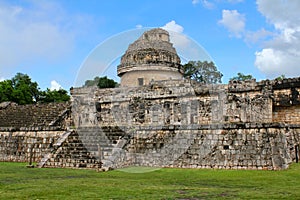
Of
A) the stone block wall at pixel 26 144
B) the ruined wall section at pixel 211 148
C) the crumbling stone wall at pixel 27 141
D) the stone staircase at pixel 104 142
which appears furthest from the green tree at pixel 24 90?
the ruined wall section at pixel 211 148

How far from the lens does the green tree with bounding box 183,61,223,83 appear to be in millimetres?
35688

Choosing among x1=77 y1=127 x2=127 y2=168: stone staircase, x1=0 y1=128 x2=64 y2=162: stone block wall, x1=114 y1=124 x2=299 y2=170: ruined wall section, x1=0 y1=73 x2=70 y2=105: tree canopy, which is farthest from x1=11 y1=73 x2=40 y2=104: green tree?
x1=114 y1=124 x2=299 y2=170: ruined wall section

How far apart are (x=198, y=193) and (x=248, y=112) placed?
1025 cm

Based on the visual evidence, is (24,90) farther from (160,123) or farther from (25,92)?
(160,123)

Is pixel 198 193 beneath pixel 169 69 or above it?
beneath

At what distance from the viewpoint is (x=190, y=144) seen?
12.0m

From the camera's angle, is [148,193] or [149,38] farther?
[149,38]

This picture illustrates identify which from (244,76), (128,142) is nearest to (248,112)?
(128,142)

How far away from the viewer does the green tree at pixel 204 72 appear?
117 ft

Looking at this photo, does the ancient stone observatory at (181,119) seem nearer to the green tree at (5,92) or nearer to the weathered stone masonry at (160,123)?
the weathered stone masonry at (160,123)

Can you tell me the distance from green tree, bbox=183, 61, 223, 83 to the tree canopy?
12.9 m

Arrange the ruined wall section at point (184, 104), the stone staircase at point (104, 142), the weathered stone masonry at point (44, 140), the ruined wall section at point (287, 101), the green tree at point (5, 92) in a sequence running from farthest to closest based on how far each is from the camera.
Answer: the green tree at point (5, 92) → the ruined wall section at point (184, 104) → the ruined wall section at point (287, 101) → the weathered stone masonry at point (44, 140) → the stone staircase at point (104, 142)

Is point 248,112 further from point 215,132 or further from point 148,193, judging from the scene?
point 148,193

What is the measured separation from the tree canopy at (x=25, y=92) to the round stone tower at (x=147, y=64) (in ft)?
37.9
